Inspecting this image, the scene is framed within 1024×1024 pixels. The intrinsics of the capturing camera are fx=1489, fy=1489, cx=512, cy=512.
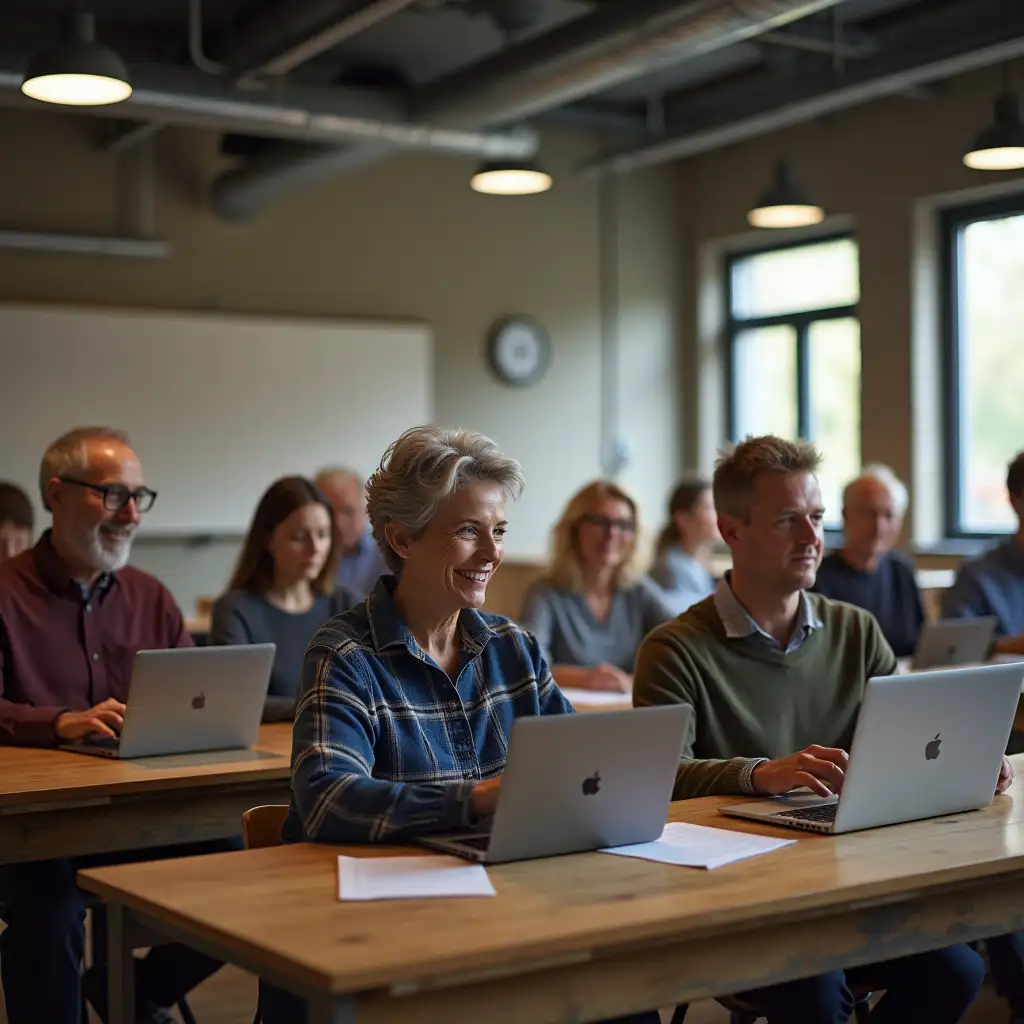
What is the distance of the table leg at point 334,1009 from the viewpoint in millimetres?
1516

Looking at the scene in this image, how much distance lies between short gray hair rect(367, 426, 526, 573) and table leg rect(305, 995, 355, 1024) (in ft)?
3.15

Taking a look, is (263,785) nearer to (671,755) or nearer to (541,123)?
(671,755)

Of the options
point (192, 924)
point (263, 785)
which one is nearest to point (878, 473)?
point (263, 785)

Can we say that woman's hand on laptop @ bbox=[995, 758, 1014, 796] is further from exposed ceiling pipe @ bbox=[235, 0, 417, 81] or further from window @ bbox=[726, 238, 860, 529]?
window @ bbox=[726, 238, 860, 529]

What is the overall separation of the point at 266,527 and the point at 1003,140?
3196mm

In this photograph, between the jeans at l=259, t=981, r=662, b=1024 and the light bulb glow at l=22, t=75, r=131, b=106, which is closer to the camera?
the jeans at l=259, t=981, r=662, b=1024

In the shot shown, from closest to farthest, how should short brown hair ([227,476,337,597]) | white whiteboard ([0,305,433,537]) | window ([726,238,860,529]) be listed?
short brown hair ([227,476,337,597])
white whiteboard ([0,305,433,537])
window ([726,238,860,529])

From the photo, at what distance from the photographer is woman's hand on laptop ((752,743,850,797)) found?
232cm

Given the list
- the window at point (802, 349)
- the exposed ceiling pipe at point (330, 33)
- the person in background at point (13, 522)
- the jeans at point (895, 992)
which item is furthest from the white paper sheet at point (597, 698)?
the window at point (802, 349)

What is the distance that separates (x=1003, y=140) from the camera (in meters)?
5.47

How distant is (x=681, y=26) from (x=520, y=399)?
3.81m

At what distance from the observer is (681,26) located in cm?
545

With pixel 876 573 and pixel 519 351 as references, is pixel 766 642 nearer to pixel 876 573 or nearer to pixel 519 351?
pixel 876 573

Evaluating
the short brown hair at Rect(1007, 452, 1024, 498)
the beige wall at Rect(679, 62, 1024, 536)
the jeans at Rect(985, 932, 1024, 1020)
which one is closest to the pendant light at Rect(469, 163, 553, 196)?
the short brown hair at Rect(1007, 452, 1024, 498)
